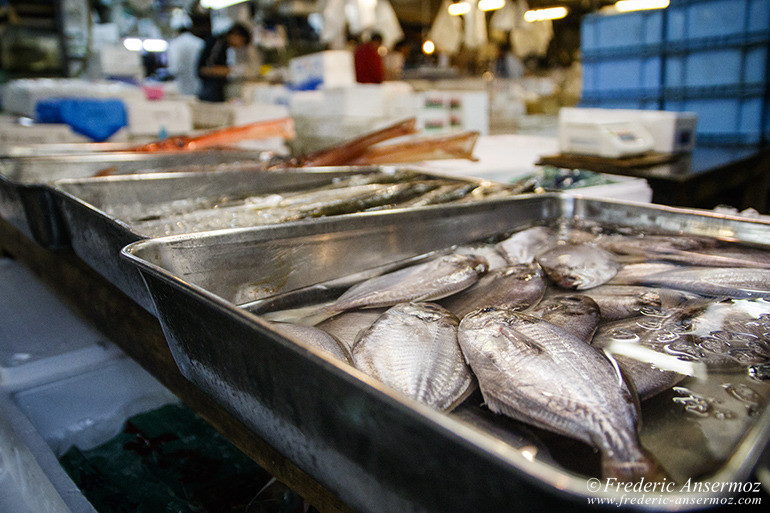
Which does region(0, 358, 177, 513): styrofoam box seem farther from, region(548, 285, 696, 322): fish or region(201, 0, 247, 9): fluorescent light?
region(201, 0, 247, 9): fluorescent light

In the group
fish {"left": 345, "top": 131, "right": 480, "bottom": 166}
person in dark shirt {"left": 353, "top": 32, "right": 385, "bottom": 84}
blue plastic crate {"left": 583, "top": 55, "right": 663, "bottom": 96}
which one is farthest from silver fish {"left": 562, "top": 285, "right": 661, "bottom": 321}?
person in dark shirt {"left": 353, "top": 32, "right": 385, "bottom": 84}

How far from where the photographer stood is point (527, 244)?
5.46 feet

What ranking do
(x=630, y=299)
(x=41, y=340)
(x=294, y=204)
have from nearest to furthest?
1. (x=630, y=299)
2. (x=41, y=340)
3. (x=294, y=204)

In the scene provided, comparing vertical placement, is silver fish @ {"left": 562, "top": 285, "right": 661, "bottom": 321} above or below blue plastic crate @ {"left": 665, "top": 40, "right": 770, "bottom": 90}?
below

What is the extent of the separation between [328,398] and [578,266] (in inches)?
38.1

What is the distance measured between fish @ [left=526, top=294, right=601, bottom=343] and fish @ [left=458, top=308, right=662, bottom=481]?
0.30 feet

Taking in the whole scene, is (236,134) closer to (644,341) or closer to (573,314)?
(573,314)

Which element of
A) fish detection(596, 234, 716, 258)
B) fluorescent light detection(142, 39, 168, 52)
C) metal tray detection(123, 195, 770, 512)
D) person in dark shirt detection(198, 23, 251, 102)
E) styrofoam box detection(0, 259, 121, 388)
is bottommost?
styrofoam box detection(0, 259, 121, 388)

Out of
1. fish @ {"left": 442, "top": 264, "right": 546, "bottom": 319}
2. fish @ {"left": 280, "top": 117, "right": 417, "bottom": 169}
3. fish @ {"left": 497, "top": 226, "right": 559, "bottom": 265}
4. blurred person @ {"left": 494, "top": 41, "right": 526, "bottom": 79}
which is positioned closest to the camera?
fish @ {"left": 442, "top": 264, "right": 546, "bottom": 319}

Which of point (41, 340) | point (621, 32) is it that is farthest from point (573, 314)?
point (621, 32)

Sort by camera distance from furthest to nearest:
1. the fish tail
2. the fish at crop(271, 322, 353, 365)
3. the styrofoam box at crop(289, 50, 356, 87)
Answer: the styrofoam box at crop(289, 50, 356, 87) < the fish at crop(271, 322, 353, 365) < the fish tail

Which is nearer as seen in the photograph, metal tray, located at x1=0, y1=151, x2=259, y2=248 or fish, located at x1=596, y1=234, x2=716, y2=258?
fish, located at x1=596, y1=234, x2=716, y2=258

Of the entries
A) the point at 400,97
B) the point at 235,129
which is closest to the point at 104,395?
the point at 235,129

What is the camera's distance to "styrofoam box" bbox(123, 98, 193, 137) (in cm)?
496
